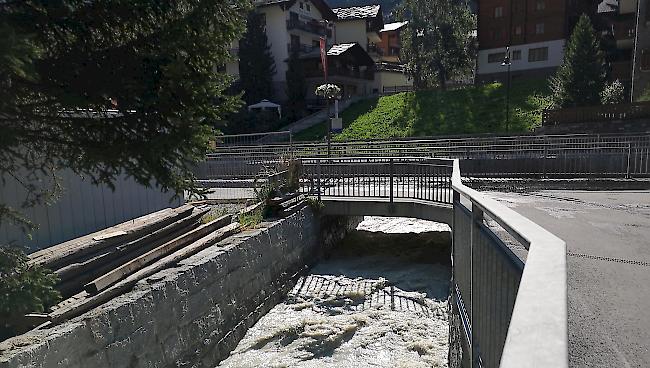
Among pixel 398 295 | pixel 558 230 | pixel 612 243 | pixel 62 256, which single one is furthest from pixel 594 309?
pixel 398 295

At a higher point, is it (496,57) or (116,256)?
(496,57)

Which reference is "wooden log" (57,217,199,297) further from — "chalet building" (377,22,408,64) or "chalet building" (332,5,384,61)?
"chalet building" (377,22,408,64)

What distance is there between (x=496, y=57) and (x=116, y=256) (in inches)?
1871

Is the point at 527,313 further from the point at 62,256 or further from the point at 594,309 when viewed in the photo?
the point at 62,256

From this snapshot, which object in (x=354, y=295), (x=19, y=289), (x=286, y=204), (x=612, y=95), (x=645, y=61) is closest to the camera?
(x=19, y=289)

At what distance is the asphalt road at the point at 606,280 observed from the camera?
113 inches

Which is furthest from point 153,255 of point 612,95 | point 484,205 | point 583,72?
point 612,95

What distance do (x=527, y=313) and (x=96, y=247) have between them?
7.97 metres

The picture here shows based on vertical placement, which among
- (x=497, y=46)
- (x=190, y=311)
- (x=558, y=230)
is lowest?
(x=190, y=311)

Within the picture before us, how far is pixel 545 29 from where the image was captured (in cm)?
4419

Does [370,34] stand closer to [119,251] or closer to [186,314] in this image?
[119,251]

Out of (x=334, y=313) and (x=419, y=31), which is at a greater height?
(x=419, y=31)

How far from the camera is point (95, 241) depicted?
781 cm

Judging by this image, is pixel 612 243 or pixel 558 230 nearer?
pixel 612 243
